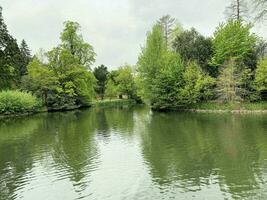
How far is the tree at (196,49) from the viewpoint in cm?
4394

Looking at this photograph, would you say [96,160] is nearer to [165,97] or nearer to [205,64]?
[165,97]

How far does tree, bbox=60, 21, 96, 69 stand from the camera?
52.9 meters

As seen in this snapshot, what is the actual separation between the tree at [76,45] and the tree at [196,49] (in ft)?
56.5

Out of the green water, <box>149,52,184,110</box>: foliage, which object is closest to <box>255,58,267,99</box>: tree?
<box>149,52,184,110</box>: foliage

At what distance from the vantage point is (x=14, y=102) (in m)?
40.6

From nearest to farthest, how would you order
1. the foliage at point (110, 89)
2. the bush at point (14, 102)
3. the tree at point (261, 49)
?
the bush at point (14, 102) < the tree at point (261, 49) < the foliage at point (110, 89)

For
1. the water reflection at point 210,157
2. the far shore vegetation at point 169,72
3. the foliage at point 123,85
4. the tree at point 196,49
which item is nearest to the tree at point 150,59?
the far shore vegetation at point 169,72

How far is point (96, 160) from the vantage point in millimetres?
15570

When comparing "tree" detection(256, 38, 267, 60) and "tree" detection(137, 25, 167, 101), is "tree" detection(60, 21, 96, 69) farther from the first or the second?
"tree" detection(256, 38, 267, 60)

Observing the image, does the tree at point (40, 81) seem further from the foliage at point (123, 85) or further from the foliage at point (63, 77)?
the foliage at point (123, 85)

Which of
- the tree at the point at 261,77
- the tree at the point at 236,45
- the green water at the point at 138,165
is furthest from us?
the tree at the point at 236,45

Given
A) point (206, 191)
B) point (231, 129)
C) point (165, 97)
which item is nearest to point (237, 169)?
point (206, 191)

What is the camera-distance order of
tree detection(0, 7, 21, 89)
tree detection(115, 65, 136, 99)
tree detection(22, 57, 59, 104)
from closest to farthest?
tree detection(0, 7, 21, 89)
tree detection(22, 57, 59, 104)
tree detection(115, 65, 136, 99)

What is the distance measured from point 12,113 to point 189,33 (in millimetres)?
25436
